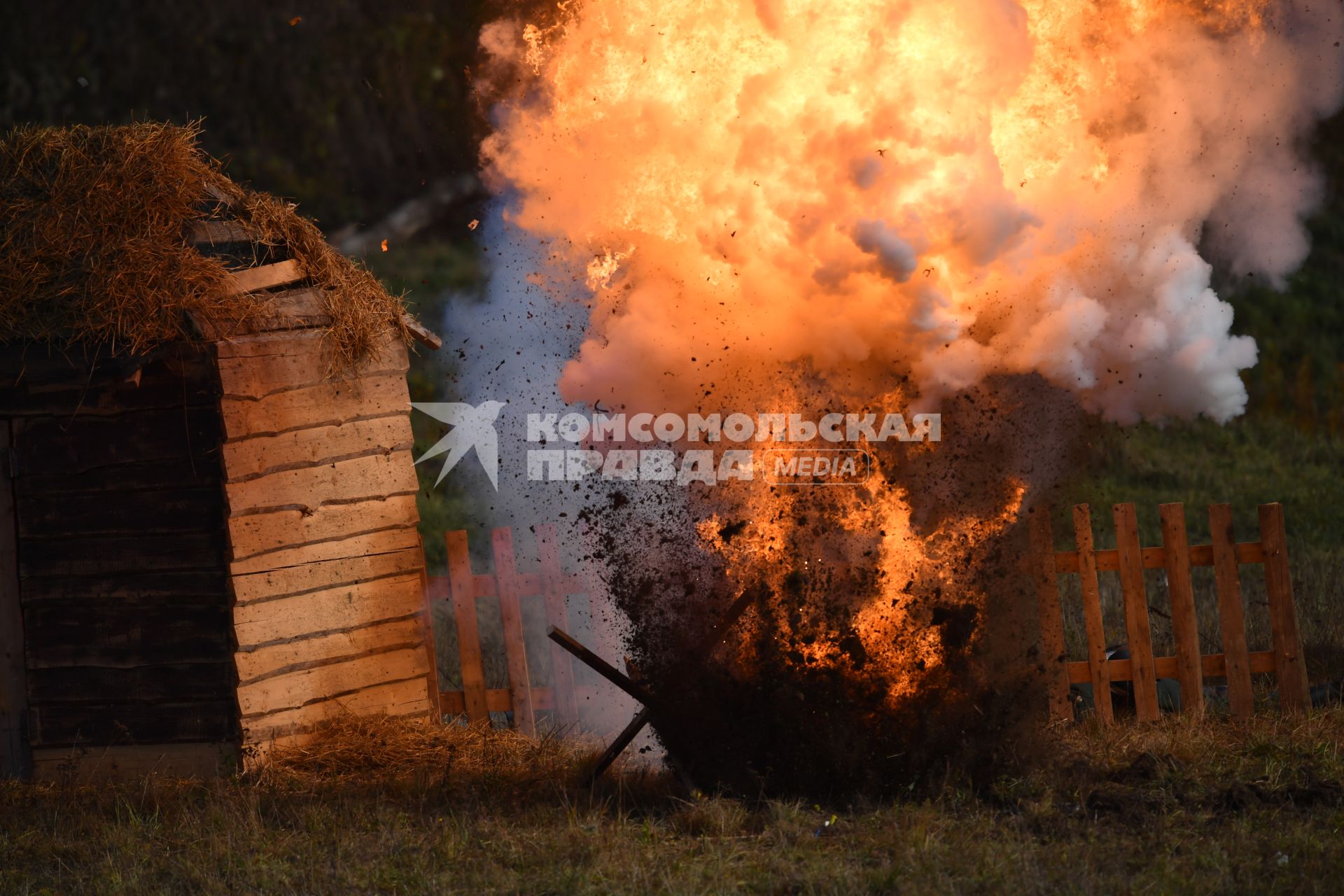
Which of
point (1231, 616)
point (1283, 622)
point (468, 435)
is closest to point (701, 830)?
point (1231, 616)

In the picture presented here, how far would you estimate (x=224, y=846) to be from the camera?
6.13 m

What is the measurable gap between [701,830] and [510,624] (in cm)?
329

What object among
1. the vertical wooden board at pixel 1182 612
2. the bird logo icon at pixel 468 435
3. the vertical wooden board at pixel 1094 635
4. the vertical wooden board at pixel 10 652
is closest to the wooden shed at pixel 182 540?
the vertical wooden board at pixel 10 652

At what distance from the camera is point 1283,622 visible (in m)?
8.13

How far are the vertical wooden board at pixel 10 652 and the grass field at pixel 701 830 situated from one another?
0.31m

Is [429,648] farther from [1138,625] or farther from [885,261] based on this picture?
[1138,625]

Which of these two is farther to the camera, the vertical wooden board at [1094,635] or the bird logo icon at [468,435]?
the bird logo icon at [468,435]

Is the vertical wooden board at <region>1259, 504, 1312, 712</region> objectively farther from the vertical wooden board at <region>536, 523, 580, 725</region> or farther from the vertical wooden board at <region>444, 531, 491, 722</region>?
the vertical wooden board at <region>444, 531, 491, 722</region>

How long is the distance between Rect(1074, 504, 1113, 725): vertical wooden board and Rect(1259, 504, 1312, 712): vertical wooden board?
105 centimetres

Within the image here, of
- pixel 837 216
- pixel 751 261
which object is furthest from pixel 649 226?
pixel 837 216

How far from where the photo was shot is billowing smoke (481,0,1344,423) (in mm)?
7367

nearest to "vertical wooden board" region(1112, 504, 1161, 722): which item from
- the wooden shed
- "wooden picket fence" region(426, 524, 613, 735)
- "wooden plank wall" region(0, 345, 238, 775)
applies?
"wooden picket fence" region(426, 524, 613, 735)

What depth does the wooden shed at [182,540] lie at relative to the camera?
302 inches

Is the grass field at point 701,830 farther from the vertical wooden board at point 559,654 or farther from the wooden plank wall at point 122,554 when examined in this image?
the vertical wooden board at point 559,654
